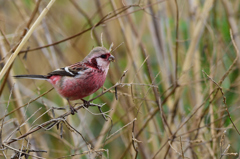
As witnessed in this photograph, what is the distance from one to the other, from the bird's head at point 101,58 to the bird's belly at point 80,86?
117mm

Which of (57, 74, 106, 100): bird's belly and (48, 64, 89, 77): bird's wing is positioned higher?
(48, 64, 89, 77): bird's wing

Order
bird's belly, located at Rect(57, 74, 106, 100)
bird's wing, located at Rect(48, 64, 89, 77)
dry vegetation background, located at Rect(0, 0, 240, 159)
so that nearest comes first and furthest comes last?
bird's belly, located at Rect(57, 74, 106, 100) < bird's wing, located at Rect(48, 64, 89, 77) < dry vegetation background, located at Rect(0, 0, 240, 159)

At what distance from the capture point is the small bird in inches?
118

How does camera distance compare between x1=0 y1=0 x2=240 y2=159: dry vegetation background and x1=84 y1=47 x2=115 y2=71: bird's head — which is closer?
x1=84 y1=47 x2=115 y2=71: bird's head

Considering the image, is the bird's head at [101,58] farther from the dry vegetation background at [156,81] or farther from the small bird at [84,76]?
the dry vegetation background at [156,81]

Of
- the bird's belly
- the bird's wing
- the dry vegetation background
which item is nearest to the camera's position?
the bird's belly

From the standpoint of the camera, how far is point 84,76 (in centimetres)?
308

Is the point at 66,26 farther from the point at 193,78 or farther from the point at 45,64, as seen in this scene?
the point at 193,78

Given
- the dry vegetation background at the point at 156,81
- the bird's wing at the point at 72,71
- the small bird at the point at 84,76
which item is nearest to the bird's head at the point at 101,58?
the small bird at the point at 84,76

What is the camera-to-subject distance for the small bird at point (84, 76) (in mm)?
2994

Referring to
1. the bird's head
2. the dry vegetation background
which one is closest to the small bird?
the bird's head

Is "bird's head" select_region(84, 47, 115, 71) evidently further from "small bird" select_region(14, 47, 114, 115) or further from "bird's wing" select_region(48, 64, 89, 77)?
"bird's wing" select_region(48, 64, 89, 77)

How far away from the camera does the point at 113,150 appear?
4.68 metres

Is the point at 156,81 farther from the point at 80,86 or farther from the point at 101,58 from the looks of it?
the point at 80,86
